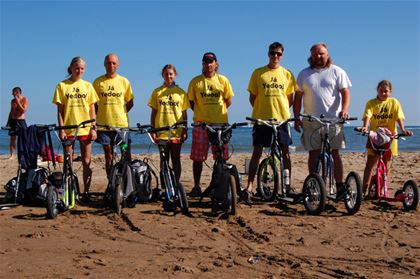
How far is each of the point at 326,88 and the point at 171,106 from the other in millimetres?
2231

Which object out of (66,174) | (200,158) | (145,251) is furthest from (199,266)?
(200,158)

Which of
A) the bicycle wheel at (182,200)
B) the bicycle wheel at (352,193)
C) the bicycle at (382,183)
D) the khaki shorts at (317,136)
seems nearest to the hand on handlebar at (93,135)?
the bicycle wheel at (182,200)

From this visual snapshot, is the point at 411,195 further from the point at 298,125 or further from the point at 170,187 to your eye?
the point at 170,187

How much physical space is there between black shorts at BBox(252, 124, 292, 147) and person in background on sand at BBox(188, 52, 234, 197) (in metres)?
0.57

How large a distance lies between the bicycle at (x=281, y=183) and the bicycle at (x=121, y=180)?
168 cm

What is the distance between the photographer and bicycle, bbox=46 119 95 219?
19.9 ft

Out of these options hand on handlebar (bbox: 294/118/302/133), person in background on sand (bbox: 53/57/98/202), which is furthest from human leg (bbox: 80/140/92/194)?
hand on handlebar (bbox: 294/118/302/133)

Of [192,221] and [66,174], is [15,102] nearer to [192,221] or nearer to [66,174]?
[66,174]

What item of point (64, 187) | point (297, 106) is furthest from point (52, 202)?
point (297, 106)

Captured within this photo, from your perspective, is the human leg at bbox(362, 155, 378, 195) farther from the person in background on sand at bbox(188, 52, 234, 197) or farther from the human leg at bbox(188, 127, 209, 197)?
the human leg at bbox(188, 127, 209, 197)

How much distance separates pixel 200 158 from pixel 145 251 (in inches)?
116

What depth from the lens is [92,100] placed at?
7.16m

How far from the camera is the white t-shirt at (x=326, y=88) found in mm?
6879

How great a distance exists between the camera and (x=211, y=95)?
7289 millimetres
